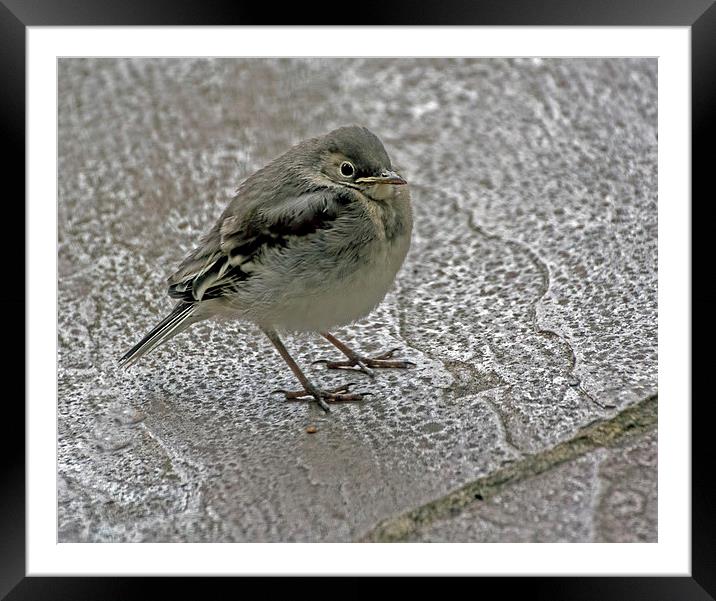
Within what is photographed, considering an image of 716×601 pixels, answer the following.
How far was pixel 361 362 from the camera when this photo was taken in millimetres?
4910

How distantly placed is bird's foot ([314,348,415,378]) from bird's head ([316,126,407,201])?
2.60ft

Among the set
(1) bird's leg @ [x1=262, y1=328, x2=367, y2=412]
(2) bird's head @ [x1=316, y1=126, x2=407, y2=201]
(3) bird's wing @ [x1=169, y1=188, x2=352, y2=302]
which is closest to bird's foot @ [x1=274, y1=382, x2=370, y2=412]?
(1) bird's leg @ [x1=262, y1=328, x2=367, y2=412]

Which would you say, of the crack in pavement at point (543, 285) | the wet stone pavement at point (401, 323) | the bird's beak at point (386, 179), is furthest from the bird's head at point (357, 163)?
the crack in pavement at point (543, 285)

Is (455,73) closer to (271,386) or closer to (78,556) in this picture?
(271,386)

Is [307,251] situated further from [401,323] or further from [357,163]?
[401,323]

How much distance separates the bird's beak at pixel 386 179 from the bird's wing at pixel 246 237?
12 centimetres

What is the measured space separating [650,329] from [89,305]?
2.92 m

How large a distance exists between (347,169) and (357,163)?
2.5 inches

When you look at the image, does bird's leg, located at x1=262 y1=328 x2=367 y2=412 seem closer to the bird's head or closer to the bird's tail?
the bird's tail

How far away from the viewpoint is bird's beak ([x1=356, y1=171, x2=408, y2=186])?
458 cm

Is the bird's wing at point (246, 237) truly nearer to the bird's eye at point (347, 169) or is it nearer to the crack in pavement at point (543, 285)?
the bird's eye at point (347, 169)

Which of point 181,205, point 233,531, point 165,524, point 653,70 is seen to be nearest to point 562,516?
point 233,531
